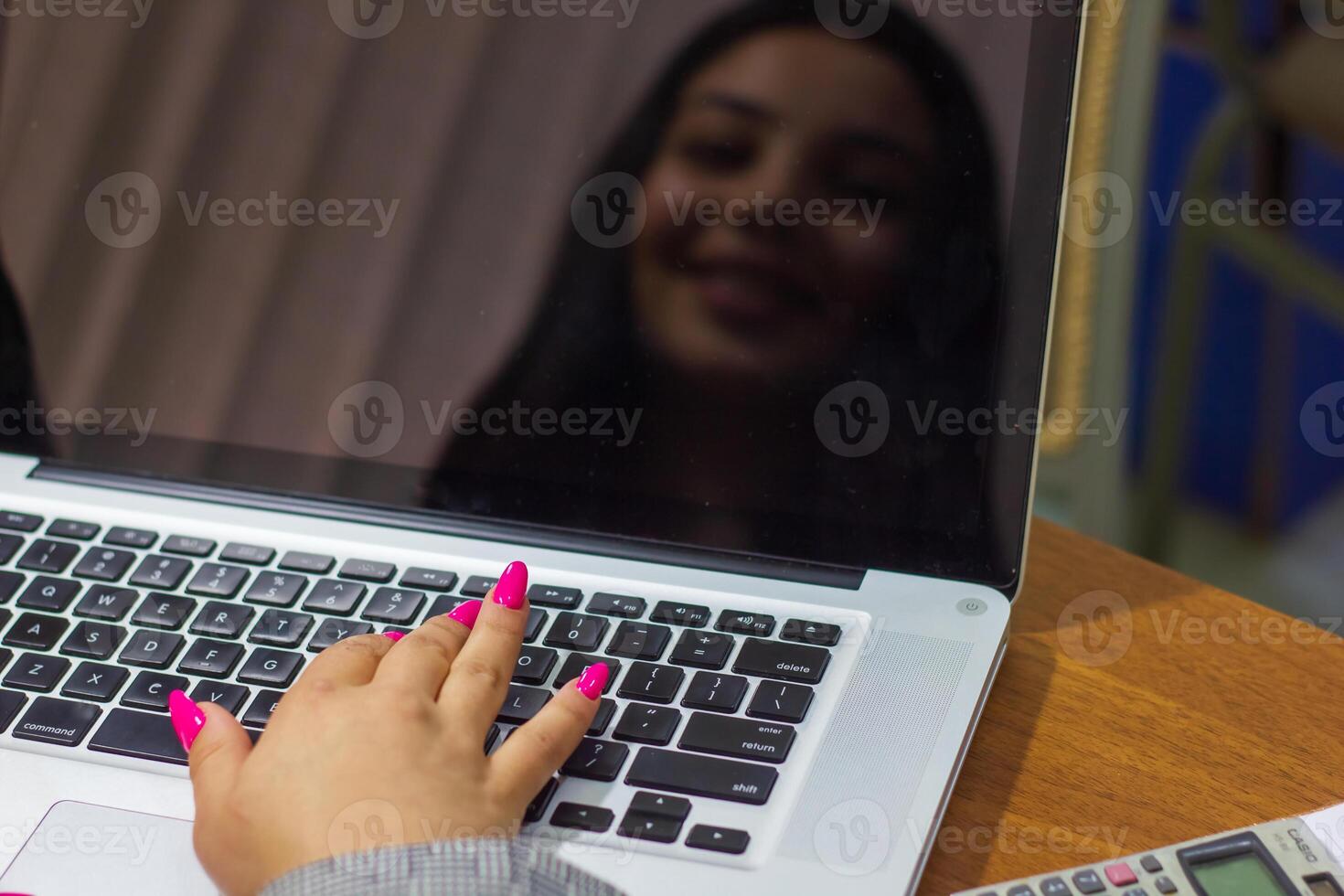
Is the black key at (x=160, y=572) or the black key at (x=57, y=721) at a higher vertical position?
the black key at (x=160, y=572)

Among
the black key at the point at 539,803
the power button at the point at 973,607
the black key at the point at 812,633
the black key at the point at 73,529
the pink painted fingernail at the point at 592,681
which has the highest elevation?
the power button at the point at 973,607

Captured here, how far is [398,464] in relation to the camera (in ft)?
1.84

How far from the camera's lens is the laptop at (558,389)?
1.43ft

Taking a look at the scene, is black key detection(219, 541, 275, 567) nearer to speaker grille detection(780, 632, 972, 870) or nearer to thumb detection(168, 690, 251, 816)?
thumb detection(168, 690, 251, 816)

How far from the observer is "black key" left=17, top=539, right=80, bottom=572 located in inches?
21.0

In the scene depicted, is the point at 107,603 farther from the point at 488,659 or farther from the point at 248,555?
the point at 488,659

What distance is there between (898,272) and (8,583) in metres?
0.43

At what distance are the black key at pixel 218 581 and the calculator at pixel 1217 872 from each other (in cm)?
34

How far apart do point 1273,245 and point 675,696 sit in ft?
2.84

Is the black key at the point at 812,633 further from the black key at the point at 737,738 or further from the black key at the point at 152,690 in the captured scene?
the black key at the point at 152,690

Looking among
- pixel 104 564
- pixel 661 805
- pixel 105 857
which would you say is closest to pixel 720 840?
pixel 661 805

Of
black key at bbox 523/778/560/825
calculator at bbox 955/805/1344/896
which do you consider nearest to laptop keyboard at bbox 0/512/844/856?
black key at bbox 523/778/560/825

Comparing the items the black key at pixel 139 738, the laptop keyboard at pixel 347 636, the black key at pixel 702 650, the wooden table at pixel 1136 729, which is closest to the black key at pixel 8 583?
the laptop keyboard at pixel 347 636

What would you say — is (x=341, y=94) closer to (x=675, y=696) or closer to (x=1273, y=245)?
(x=675, y=696)
